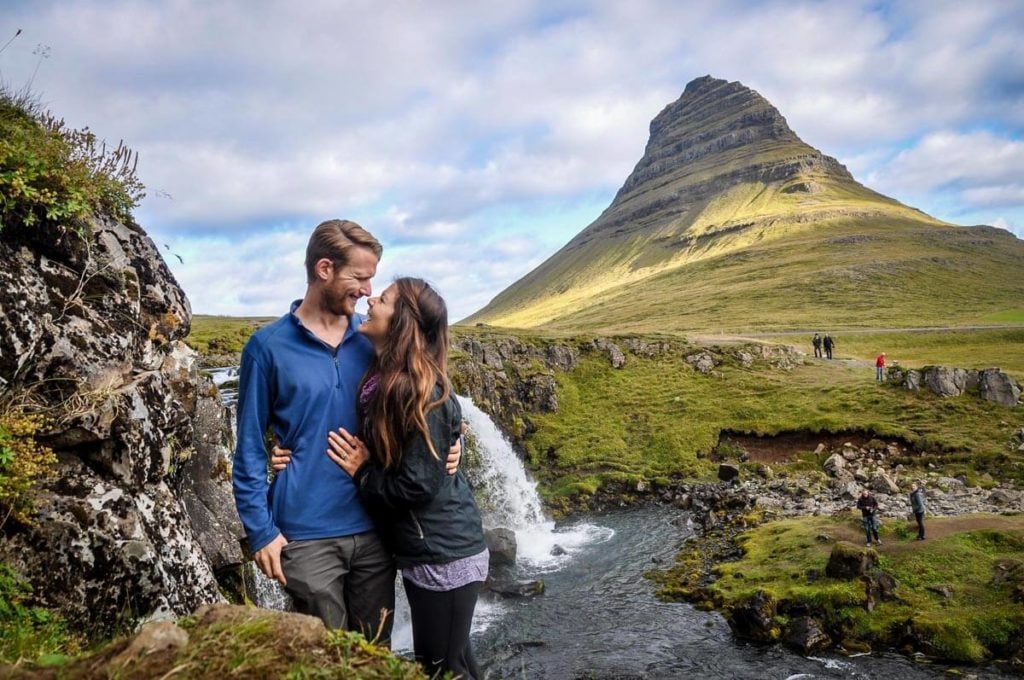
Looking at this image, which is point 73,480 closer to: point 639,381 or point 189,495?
point 189,495

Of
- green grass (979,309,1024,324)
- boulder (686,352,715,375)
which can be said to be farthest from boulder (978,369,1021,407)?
green grass (979,309,1024,324)

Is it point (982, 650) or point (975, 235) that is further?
point (975, 235)

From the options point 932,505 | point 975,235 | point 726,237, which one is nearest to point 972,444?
point 932,505

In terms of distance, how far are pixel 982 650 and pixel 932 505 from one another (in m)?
13.0

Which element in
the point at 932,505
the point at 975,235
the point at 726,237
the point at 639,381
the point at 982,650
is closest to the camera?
the point at 982,650

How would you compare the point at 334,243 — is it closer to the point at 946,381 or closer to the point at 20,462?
the point at 20,462

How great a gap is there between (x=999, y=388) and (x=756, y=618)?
101 feet

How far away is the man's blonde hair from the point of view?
4898 mm

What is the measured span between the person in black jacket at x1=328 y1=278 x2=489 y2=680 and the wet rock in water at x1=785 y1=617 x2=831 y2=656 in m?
16.6

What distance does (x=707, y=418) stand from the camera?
4456cm

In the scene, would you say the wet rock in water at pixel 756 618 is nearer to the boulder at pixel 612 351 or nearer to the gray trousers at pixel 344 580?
the gray trousers at pixel 344 580

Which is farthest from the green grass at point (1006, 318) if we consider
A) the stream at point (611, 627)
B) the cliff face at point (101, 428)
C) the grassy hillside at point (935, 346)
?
the cliff face at point (101, 428)

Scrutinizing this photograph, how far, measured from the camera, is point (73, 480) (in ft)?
21.8

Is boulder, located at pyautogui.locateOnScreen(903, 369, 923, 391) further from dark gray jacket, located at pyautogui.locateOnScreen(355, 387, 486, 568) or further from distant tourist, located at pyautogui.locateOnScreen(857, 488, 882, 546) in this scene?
dark gray jacket, located at pyautogui.locateOnScreen(355, 387, 486, 568)
